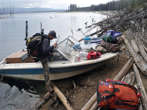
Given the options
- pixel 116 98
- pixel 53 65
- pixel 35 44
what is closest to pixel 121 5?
pixel 53 65

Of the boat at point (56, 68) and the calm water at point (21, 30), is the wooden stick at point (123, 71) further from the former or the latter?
the calm water at point (21, 30)

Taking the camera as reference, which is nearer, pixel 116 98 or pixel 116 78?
pixel 116 98

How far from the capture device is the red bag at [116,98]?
3555mm

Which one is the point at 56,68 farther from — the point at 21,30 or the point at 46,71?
the point at 21,30

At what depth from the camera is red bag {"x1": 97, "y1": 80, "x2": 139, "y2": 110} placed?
355 centimetres

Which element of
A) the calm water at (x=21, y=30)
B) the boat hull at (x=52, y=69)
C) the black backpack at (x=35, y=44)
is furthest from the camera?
the calm water at (x=21, y=30)

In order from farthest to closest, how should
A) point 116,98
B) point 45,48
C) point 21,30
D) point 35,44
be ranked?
1. point 21,30
2. point 45,48
3. point 35,44
4. point 116,98

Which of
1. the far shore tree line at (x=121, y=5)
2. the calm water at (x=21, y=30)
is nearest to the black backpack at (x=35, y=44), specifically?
the calm water at (x=21, y=30)

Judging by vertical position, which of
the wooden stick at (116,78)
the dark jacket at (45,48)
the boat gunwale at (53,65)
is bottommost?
the wooden stick at (116,78)

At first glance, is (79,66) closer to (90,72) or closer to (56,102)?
(90,72)

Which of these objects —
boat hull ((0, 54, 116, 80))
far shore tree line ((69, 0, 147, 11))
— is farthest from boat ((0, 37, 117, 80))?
far shore tree line ((69, 0, 147, 11))

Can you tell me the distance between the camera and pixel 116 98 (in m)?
3.58

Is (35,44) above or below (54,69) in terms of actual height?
above

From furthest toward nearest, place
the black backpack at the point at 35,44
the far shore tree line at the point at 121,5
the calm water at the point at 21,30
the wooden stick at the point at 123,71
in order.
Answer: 1. the far shore tree line at the point at 121,5
2. the calm water at the point at 21,30
3. the black backpack at the point at 35,44
4. the wooden stick at the point at 123,71
